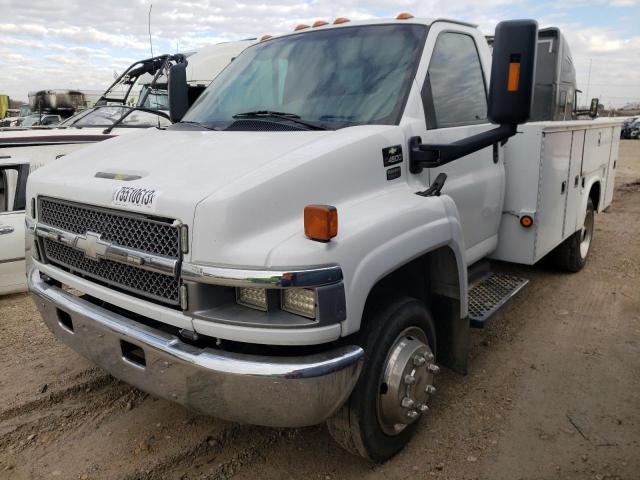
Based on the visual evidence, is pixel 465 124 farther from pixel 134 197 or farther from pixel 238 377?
pixel 238 377

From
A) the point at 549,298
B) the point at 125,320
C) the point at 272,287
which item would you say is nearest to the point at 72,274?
the point at 125,320

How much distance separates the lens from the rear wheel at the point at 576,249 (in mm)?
5906

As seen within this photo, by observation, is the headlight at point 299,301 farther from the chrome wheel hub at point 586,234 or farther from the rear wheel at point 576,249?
the chrome wheel hub at point 586,234

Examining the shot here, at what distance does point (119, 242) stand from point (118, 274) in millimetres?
199

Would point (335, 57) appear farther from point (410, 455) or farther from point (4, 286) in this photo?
point (4, 286)

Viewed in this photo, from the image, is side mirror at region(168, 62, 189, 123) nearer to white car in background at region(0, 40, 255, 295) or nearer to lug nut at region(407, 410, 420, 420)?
white car in background at region(0, 40, 255, 295)

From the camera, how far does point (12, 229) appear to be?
526 centimetres

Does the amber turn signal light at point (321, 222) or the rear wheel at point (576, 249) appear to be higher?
the amber turn signal light at point (321, 222)

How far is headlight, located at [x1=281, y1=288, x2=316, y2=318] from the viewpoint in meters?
2.23

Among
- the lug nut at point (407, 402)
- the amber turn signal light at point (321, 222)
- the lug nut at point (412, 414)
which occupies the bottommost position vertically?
Answer: the lug nut at point (412, 414)

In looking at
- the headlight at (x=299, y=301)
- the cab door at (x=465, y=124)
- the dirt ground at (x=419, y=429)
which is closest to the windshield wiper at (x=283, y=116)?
the cab door at (x=465, y=124)

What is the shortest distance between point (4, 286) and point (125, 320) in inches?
134

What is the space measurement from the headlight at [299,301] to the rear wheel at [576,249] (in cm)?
449

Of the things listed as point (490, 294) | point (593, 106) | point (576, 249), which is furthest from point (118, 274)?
point (593, 106)
